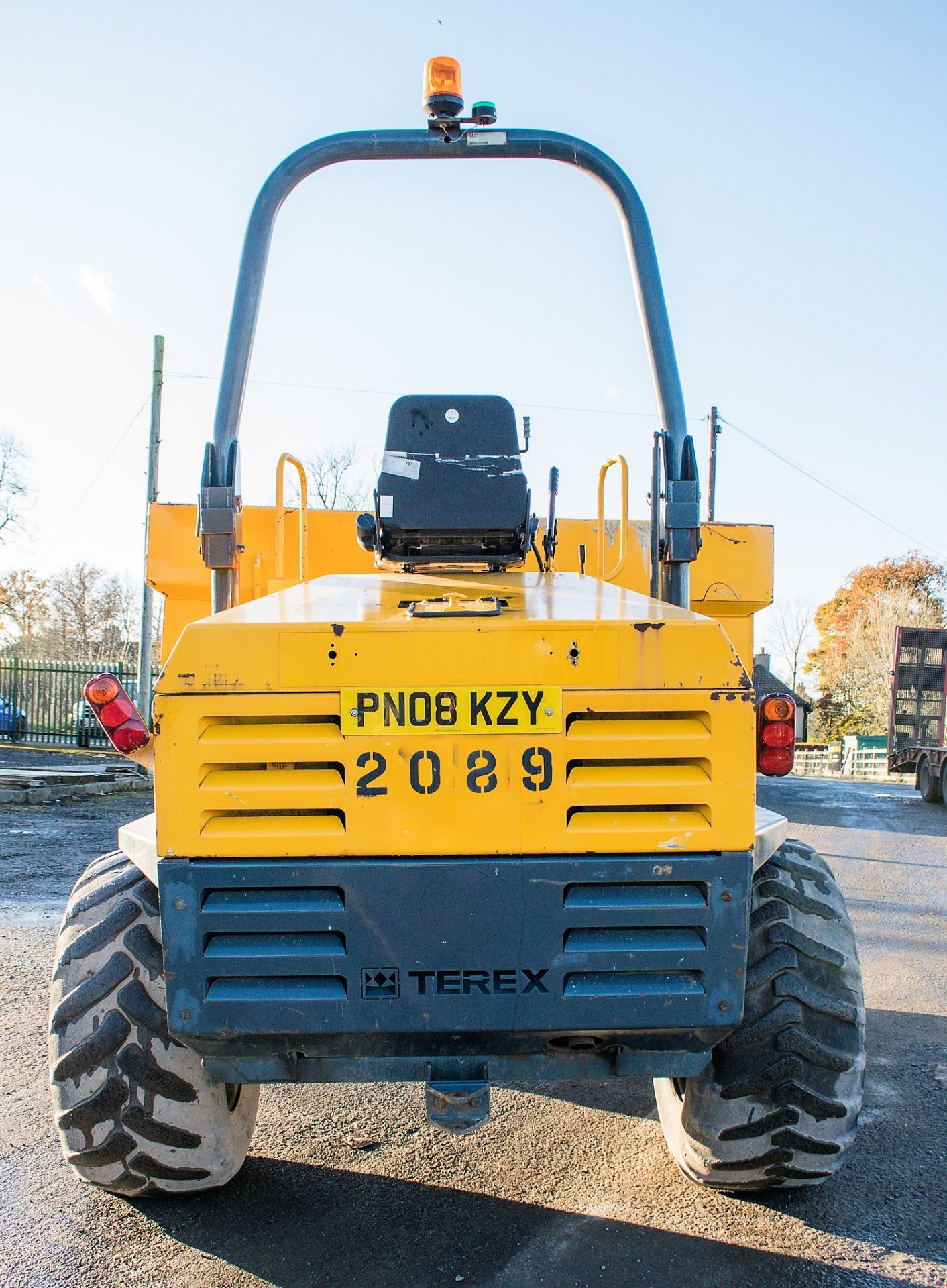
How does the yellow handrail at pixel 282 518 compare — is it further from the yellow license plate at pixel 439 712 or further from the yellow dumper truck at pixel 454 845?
the yellow license plate at pixel 439 712

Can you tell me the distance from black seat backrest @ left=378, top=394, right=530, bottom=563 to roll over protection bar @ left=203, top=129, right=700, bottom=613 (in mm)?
613

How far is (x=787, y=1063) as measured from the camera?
2.86m

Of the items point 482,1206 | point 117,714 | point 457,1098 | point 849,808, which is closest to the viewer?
point 457,1098

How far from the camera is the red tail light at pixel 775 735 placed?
9.29 feet

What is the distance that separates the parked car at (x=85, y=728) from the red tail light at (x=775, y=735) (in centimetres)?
2137

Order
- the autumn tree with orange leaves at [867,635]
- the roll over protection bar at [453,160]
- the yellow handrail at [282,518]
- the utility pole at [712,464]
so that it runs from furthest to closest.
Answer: the autumn tree with orange leaves at [867,635] → the utility pole at [712,464] → the yellow handrail at [282,518] → the roll over protection bar at [453,160]

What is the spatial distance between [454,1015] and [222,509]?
1750 millimetres

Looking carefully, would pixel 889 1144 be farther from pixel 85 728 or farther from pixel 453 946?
pixel 85 728

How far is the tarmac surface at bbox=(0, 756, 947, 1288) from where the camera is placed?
111 inches

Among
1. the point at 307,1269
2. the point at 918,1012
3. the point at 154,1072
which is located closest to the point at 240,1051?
the point at 154,1072

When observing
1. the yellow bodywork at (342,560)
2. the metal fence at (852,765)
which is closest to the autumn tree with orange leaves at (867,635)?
the metal fence at (852,765)

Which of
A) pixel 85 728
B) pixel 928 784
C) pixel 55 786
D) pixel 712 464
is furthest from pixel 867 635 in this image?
pixel 55 786

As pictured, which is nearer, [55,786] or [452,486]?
[452,486]

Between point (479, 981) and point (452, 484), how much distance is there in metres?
1.92
